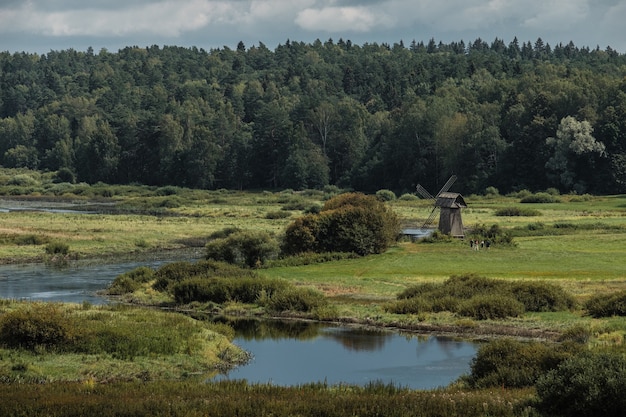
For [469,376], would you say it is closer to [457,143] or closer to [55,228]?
[55,228]

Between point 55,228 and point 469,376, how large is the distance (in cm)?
7315

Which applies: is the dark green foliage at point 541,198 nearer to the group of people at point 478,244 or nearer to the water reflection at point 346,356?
the group of people at point 478,244

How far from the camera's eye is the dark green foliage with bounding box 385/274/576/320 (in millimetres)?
51156

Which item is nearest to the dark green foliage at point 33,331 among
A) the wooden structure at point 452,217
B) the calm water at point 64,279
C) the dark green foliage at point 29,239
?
the calm water at point 64,279

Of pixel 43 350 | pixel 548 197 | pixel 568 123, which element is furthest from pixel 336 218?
pixel 568 123

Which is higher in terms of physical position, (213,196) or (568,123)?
(568,123)

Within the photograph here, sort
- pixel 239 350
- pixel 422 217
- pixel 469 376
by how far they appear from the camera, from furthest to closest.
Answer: pixel 422 217 → pixel 239 350 → pixel 469 376

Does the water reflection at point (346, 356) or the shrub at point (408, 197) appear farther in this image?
the shrub at point (408, 197)

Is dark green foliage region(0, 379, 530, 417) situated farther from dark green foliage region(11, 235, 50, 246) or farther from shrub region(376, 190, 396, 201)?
shrub region(376, 190, 396, 201)

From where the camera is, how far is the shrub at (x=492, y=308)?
50.8 meters

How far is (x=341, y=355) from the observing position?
43969 millimetres

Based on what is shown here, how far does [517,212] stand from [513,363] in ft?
284

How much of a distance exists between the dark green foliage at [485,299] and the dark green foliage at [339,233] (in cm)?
2117

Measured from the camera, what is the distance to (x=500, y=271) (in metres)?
66.9
